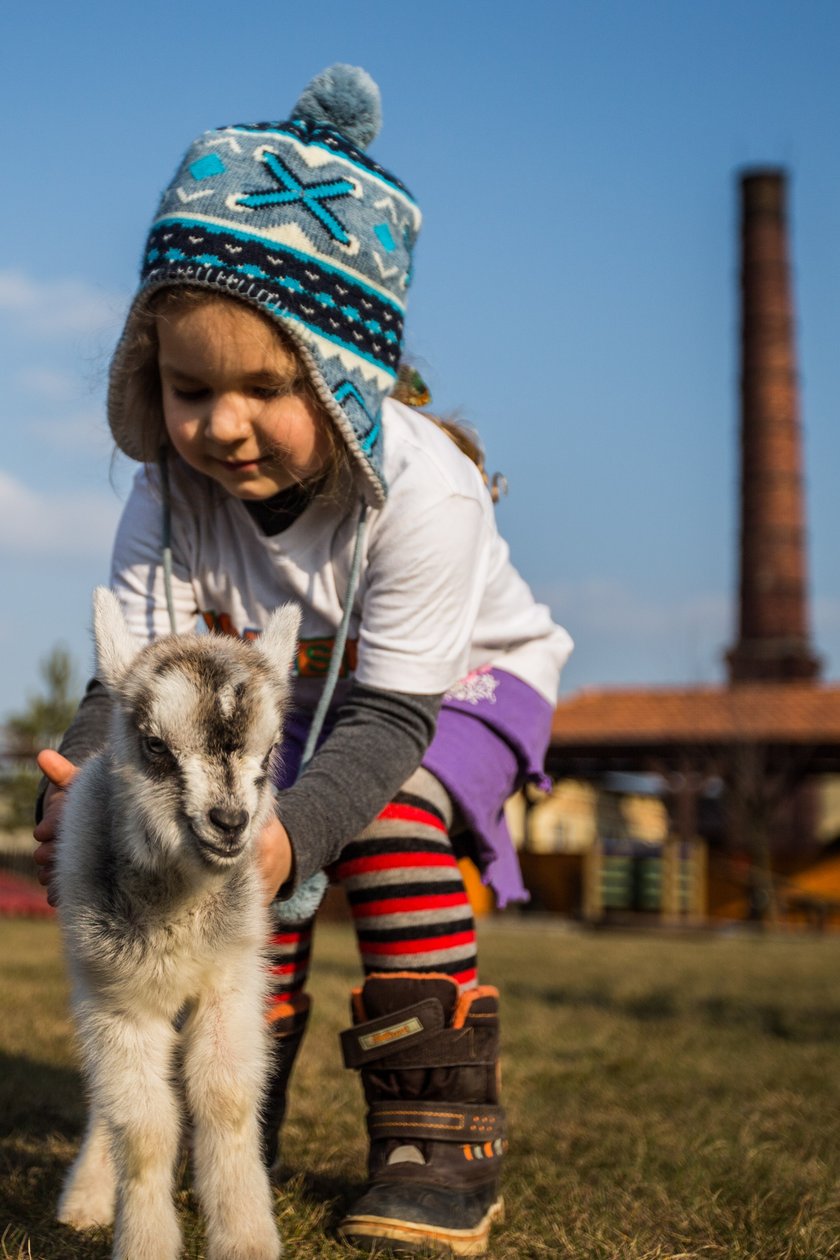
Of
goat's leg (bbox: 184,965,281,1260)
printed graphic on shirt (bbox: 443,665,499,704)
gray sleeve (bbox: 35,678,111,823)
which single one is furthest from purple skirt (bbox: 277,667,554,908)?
goat's leg (bbox: 184,965,281,1260)

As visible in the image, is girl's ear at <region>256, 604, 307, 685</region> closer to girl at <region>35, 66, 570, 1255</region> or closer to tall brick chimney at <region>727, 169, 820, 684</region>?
girl at <region>35, 66, 570, 1255</region>

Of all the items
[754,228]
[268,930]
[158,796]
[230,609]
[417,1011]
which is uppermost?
[754,228]

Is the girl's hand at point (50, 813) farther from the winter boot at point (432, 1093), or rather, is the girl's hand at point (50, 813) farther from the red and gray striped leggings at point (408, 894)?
the winter boot at point (432, 1093)

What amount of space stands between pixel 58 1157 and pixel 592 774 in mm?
27836

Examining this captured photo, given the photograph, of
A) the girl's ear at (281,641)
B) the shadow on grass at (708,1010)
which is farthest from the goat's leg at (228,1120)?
the shadow on grass at (708,1010)

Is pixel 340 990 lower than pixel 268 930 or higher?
lower

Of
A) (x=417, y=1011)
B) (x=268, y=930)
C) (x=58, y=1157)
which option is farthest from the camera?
(x=58, y=1157)

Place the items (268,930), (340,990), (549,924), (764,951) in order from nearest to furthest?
(268,930) → (340,990) → (764,951) → (549,924)

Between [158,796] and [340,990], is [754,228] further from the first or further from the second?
[158,796]

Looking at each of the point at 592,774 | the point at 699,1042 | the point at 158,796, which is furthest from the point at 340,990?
the point at 592,774

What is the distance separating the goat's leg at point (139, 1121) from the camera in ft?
8.27

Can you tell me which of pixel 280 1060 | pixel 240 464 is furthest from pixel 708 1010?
pixel 240 464

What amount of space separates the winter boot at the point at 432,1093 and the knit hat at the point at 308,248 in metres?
1.29

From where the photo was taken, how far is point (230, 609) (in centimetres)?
384
